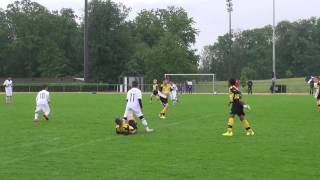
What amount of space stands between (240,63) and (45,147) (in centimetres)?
12106

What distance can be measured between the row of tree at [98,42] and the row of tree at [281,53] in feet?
69.3

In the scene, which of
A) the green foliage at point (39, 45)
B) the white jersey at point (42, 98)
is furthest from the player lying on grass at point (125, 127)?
the green foliage at point (39, 45)

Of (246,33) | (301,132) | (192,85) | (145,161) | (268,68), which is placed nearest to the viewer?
(145,161)

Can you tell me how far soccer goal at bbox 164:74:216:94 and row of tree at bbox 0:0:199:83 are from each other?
5284 mm

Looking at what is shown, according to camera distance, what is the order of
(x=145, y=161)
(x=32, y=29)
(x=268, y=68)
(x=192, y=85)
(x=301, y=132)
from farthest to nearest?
(x=268, y=68), (x=32, y=29), (x=192, y=85), (x=301, y=132), (x=145, y=161)

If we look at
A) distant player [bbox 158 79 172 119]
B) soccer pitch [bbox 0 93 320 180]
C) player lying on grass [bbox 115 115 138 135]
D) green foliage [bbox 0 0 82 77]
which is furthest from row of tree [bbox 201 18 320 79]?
player lying on grass [bbox 115 115 138 135]

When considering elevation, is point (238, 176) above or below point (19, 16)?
below

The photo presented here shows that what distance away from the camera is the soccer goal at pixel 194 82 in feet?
226

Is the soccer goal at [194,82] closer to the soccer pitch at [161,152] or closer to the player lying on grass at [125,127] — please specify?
the soccer pitch at [161,152]

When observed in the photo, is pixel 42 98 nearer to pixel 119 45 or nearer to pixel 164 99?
pixel 164 99

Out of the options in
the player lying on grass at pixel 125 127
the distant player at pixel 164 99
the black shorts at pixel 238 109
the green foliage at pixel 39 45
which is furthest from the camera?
the green foliage at pixel 39 45

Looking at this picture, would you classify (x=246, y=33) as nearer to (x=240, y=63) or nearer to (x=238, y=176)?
(x=240, y=63)

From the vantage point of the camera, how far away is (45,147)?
1447 cm

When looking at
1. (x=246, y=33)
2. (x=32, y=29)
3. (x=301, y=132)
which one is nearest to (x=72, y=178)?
→ (x=301, y=132)
